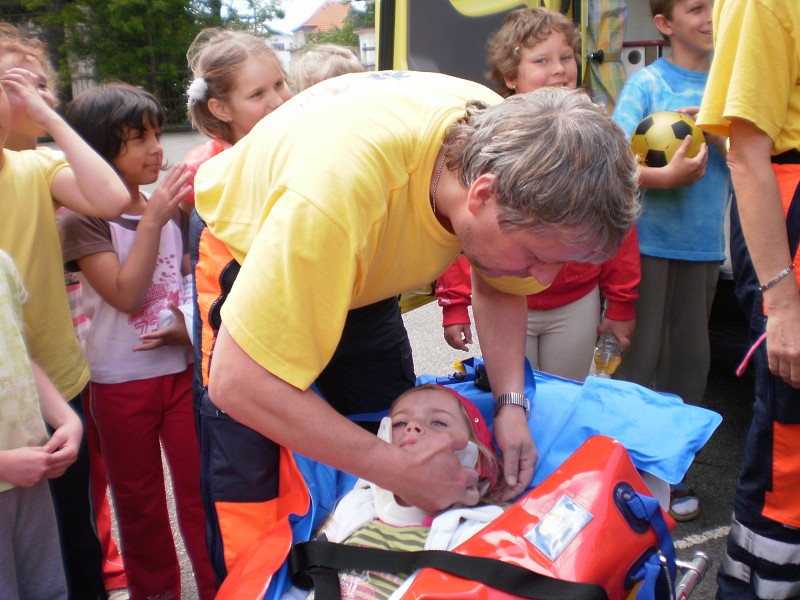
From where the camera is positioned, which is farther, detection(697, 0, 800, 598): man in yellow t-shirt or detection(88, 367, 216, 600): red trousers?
detection(88, 367, 216, 600): red trousers

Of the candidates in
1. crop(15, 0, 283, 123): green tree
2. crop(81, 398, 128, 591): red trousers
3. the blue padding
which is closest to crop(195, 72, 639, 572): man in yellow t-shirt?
the blue padding

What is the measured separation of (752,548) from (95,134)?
238 centimetres

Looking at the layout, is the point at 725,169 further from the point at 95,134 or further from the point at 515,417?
the point at 95,134

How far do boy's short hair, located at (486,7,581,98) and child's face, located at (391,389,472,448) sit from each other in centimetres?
177

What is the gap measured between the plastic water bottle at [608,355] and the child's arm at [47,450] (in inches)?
84.8

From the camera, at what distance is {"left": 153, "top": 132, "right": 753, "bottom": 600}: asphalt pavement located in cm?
286

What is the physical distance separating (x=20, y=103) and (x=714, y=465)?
3.08m

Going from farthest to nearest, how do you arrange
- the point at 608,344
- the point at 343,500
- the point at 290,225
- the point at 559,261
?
1. the point at 608,344
2. the point at 343,500
3. the point at 559,261
4. the point at 290,225

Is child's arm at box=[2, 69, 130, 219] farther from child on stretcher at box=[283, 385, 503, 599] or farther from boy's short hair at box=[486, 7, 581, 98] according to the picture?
boy's short hair at box=[486, 7, 581, 98]

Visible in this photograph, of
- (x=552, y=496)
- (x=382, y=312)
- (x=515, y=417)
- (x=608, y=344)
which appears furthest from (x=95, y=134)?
(x=608, y=344)

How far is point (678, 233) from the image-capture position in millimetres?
3055

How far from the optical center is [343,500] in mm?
1926

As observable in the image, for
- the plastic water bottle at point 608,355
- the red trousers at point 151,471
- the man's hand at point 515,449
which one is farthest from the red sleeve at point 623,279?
the red trousers at point 151,471

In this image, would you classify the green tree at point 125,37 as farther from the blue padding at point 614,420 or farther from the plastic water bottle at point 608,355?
the blue padding at point 614,420
